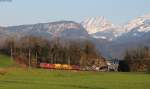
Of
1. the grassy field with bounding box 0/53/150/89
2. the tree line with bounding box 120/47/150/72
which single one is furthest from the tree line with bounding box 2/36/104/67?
the grassy field with bounding box 0/53/150/89

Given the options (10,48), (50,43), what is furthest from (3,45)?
(50,43)

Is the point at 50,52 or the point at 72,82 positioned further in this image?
the point at 50,52

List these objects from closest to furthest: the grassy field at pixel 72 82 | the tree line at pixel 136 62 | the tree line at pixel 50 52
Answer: the grassy field at pixel 72 82, the tree line at pixel 136 62, the tree line at pixel 50 52

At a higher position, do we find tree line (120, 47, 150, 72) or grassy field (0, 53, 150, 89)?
grassy field (0, 53, 150, 89)

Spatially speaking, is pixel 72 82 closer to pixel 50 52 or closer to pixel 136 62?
pixel 136 62

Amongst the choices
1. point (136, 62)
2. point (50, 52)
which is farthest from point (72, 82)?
point (50, 52)

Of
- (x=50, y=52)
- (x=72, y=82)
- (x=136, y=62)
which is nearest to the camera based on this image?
(x=72, y=82)

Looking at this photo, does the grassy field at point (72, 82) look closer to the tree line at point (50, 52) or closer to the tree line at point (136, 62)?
the tree line at point (136, 62)

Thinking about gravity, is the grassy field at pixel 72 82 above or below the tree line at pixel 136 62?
above

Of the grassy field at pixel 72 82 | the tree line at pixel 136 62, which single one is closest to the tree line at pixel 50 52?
the tree line at pixel 136 62

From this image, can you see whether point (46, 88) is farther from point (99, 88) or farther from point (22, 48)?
point (22, 48)

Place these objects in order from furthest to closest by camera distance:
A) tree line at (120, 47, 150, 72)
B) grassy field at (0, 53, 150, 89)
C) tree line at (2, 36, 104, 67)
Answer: tree line at (2, 36, 104, 67), tree line at (120, 47, 150, 72), grassy field at (0, 53, 150, 89)

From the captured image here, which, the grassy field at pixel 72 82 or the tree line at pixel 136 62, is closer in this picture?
the grassy field at pixel 72 82

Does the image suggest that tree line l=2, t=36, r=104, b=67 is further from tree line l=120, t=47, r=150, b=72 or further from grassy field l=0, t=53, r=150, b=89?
grassy field l=0, t=53, r=150, b=89
